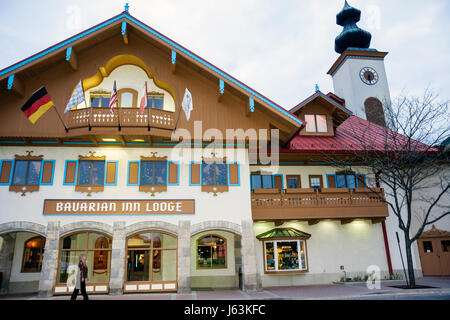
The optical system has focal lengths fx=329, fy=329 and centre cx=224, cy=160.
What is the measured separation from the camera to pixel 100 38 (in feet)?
57.3

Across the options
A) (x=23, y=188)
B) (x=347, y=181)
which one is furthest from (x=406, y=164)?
(x=23, y=188)

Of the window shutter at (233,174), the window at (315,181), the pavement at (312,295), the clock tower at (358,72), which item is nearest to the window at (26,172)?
the pavement at (312,295)

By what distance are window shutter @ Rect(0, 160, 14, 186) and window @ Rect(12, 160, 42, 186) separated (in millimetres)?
218

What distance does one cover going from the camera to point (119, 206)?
16172 millimetres

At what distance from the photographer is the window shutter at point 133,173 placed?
54.3 feet

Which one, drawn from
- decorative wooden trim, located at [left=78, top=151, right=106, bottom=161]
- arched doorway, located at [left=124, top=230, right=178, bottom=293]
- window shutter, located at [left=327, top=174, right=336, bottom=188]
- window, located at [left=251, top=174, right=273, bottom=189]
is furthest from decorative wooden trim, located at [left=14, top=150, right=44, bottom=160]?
window shutter, located at [left=327, top=174, right=336, bottom=188]

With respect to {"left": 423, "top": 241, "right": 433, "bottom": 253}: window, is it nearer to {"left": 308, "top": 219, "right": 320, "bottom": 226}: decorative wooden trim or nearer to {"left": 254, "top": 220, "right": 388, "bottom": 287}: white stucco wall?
{"left": 254, "top": 220, "right": 388, "bottom": 287}: white stucco wall

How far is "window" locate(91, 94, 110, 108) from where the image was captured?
58.3 feet

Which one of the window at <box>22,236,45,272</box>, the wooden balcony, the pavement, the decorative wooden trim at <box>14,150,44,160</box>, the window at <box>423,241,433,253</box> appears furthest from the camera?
the window at <box>423,241,433,253</box>

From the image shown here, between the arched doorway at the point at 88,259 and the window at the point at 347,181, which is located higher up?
the window at the point at 347,181

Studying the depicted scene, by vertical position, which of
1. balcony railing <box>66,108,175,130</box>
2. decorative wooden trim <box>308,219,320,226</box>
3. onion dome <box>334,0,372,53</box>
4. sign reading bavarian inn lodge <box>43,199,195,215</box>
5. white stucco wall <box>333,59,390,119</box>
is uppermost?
onion dome <box>334,0,372,53</box>

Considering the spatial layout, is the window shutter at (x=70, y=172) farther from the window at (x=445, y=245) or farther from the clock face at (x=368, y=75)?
the clock face at (x=368, y=75)

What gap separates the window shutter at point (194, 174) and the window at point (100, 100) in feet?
18.9
